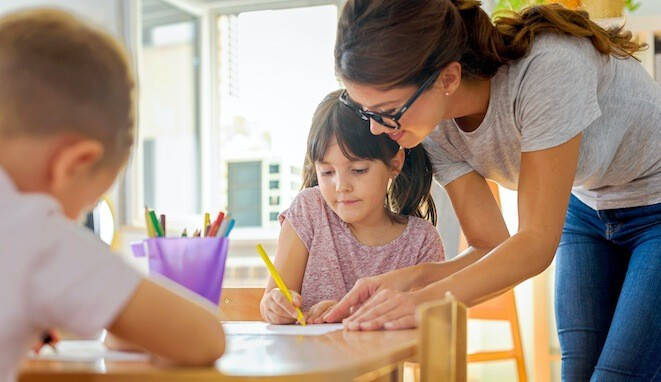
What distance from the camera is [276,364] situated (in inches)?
27.8

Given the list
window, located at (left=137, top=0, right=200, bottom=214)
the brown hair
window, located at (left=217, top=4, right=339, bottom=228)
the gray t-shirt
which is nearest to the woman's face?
the gray t-shirt

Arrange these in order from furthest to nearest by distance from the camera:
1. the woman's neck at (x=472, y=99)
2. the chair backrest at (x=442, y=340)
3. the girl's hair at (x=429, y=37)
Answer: the woman's neck at (x=472, y=99) < the girl's hair at (x=429, y=37) < the chair backrest at (x=442, y=340)

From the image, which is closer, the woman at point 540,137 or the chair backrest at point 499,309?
the woman at point 540,137

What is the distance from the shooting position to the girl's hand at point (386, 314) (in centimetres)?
105

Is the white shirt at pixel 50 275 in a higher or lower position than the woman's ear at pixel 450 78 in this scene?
lower

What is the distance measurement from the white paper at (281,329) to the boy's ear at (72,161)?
0.46 m

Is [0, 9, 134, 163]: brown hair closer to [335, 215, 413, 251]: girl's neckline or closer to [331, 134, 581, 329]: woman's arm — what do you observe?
[331, 134, 581, 329]: woman's arm

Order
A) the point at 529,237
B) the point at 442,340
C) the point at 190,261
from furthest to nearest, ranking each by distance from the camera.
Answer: the point at 529,237
the point at 190,261
the point at 442,340

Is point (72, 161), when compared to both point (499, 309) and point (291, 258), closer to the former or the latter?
point (291, 258)

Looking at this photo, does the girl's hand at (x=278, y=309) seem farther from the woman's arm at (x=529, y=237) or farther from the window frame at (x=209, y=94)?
the window frame at (x=209, y=94)

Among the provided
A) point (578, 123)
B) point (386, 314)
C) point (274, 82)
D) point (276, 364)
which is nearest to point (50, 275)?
point (276, 364)

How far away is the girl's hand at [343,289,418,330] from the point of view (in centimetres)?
105

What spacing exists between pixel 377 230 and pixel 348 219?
8 cm

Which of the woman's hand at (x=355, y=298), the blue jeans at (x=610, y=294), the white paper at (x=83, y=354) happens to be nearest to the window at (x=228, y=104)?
the blue jeans at (x=610, y=294)
